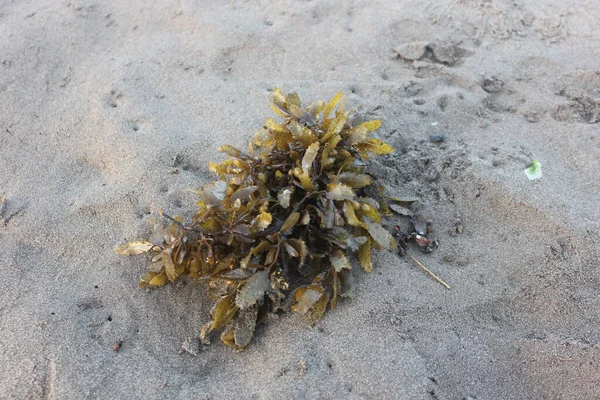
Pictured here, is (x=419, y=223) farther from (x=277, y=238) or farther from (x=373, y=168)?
(x=277, y=238)

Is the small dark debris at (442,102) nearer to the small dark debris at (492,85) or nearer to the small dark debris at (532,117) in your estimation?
the small dark debris at (492,85)

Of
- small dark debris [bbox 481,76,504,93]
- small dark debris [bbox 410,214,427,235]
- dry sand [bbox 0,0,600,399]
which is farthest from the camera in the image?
small dark debris [bbox 481,76,504,93]

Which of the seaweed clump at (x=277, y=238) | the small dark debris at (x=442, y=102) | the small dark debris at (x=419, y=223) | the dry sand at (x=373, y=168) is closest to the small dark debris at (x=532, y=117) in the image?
the dry sand at (x=373, y=168)

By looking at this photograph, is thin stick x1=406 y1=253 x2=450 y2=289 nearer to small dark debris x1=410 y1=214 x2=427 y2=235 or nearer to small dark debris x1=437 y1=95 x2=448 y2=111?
small dark debris x1=410 y1=214 x2=427 y2=235

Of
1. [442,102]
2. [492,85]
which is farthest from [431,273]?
[492,85]

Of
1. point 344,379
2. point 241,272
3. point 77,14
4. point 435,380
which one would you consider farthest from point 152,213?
point 77,14

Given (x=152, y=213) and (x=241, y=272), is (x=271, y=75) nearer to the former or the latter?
(x=152, y=213)

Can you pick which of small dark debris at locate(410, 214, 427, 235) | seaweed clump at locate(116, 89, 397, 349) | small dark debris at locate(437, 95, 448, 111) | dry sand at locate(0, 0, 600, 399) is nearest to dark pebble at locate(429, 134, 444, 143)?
dry sand at locate(0, 0, 600, 399)
